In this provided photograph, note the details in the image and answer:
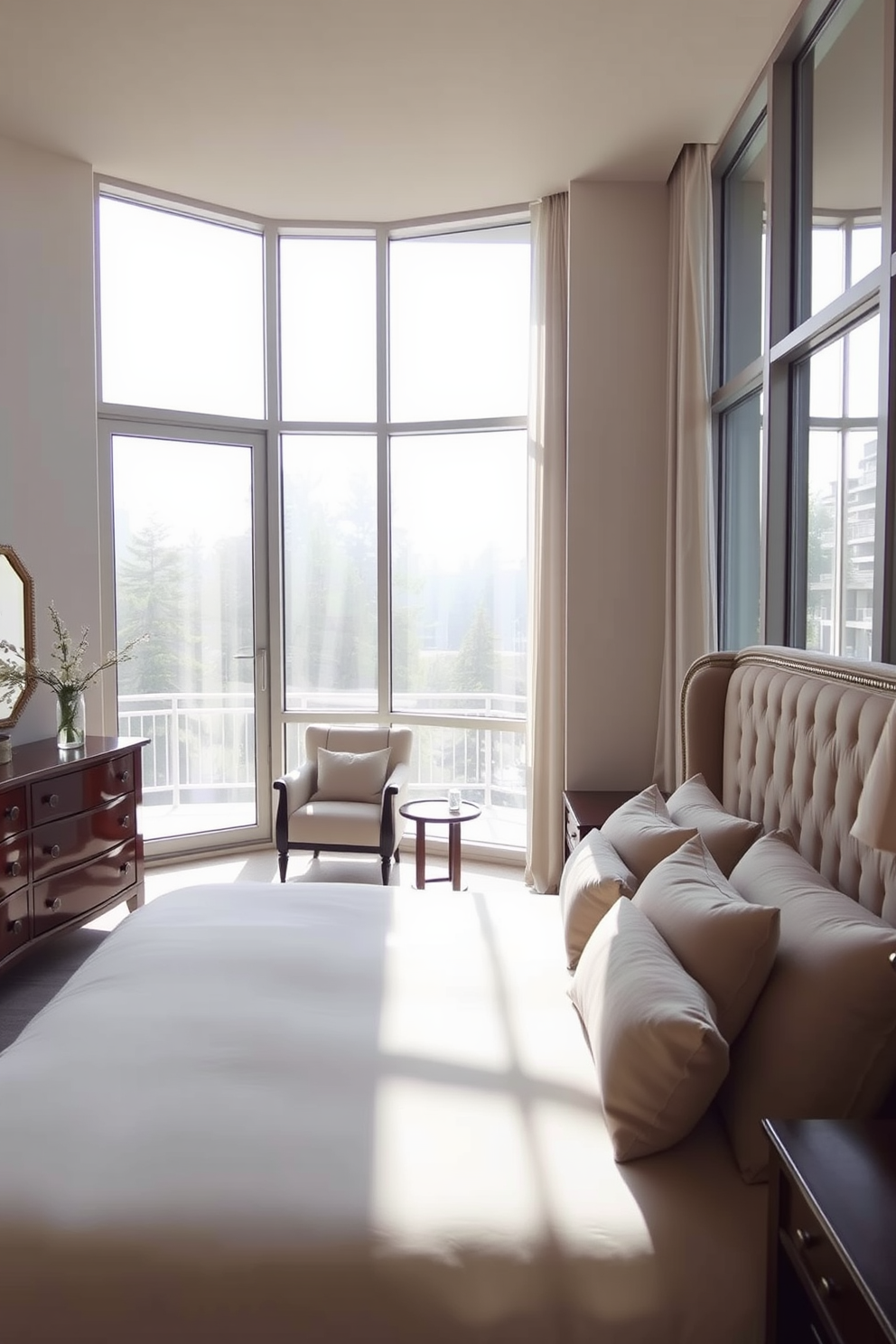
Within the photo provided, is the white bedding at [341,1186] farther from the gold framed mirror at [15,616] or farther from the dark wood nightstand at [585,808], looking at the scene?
the gold framed mirror at [15,616]

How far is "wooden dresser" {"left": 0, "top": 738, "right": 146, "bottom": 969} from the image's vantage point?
351 centimetres

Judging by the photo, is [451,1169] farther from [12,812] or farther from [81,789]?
[81,789]

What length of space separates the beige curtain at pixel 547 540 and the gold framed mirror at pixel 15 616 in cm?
257

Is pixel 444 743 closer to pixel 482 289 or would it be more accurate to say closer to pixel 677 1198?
pixel 482 289

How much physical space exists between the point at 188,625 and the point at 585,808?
2.62 metres

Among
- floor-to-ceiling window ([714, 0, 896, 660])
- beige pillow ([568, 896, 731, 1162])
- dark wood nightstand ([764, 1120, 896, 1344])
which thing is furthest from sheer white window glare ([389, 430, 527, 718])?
dark wood nightstand ([764, 1120, 896, 1344])

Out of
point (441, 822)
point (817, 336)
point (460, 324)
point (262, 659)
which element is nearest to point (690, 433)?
point (817, 336)

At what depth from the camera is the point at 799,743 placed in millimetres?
2369

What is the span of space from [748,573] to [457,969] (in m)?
2.40

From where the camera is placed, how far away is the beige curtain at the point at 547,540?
491 centimetres

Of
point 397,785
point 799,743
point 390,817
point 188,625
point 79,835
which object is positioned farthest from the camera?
point 188,625

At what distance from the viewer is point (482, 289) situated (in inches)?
211

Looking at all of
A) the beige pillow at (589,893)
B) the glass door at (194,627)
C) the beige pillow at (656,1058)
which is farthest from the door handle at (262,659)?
the beige pillow at (656,1058)

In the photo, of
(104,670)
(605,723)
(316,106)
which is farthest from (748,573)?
(104,670)
